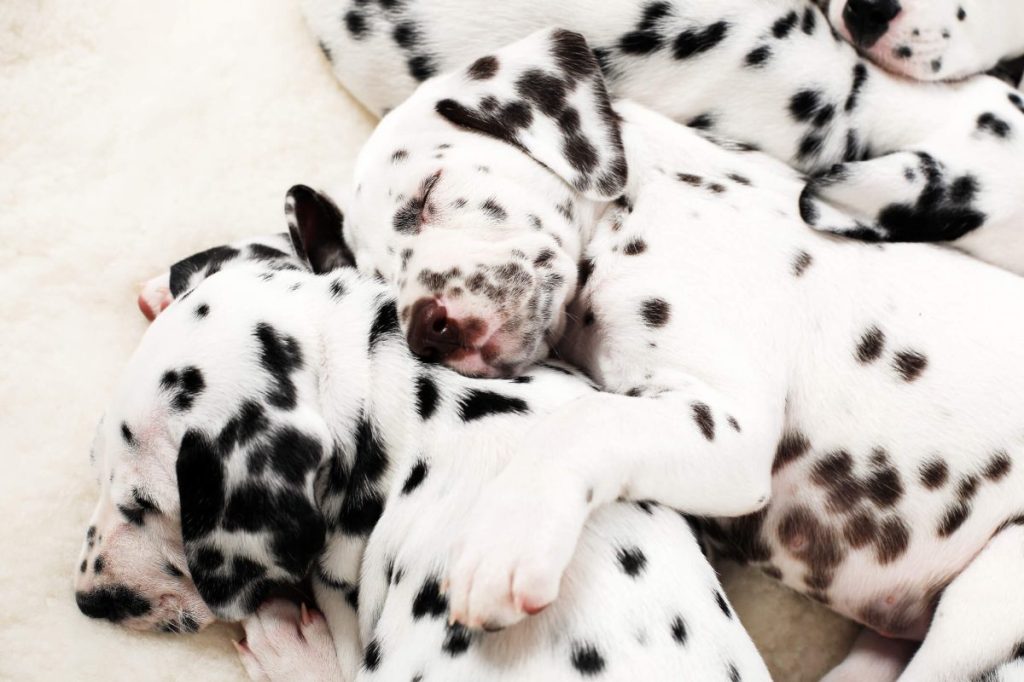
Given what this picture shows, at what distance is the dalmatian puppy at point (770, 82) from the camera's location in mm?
2771

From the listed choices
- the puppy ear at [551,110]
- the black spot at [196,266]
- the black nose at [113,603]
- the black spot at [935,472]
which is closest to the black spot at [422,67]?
the puppy ear at [551,110]

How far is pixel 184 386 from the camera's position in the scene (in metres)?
2.25

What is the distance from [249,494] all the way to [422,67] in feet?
4.75

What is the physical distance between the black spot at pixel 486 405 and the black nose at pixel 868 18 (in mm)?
1507

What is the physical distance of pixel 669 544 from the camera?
87.7 inches

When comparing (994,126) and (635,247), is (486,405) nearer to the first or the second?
(635,247)

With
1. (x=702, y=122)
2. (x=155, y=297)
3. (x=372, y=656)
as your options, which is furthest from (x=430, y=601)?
(x=702, y=122)

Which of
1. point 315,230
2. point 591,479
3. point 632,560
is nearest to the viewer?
point 591,479

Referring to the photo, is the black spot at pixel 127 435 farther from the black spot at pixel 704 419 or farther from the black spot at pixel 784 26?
the black spot at pixel 784 26

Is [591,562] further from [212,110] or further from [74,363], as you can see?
[212,110]

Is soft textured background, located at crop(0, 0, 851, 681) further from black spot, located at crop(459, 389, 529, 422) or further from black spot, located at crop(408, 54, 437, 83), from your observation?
black spot, located at crop(459, 389, 529, 422)

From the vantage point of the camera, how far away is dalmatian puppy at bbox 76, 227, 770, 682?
2107 millimetres

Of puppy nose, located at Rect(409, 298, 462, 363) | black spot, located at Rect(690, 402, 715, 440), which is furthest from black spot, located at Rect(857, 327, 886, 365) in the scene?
puppy nose, located at Rect(409, 298, 462, 363)

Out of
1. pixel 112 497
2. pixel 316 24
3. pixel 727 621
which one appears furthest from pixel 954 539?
pixel 316 24
